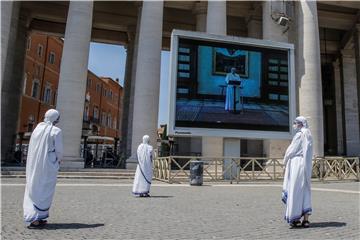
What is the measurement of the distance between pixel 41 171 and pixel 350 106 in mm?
39612

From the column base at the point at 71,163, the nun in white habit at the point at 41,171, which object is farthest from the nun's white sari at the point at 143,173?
the column base at the point at 71,163

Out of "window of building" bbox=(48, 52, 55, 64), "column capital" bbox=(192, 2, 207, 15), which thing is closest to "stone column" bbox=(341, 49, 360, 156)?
"column capital" bbox=(192, 2, 207, 15)

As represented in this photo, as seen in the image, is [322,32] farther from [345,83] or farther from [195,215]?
[195,215]

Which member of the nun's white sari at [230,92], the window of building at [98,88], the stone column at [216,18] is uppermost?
the window of building at [98,88]

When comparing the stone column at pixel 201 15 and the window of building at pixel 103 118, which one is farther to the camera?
the window of building at pixel 103 118

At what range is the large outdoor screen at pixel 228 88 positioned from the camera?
19172mm

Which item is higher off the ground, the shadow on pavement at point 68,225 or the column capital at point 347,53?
the column capital at point 347,53

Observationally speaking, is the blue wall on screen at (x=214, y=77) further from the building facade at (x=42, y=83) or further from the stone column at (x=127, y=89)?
the building facade at (x=42, y=83)

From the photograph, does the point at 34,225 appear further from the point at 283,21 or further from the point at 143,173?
the point at 283,21

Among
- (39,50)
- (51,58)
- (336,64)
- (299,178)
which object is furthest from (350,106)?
(51,58)

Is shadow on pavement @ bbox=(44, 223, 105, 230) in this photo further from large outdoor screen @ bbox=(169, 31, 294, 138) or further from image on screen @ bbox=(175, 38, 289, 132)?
image on screen @ bbox=(175, 38, 289, 132)

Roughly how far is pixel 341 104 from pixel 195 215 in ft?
124

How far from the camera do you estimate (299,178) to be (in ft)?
24.2

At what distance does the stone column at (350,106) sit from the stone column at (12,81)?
1260 inches
